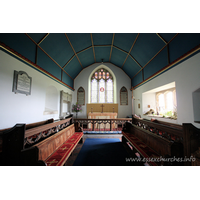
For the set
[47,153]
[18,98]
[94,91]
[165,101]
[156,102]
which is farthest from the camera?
[94,91]

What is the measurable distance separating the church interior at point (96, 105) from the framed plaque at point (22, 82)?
3 centimetres

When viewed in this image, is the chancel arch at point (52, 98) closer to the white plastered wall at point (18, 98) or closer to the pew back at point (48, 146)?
the white plastered wall at point (18, 98)

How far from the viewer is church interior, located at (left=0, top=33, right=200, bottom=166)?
5.20ft

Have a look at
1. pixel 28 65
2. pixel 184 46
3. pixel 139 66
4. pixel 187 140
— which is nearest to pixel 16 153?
pixel 187 140

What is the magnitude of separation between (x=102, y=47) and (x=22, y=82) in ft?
17.8

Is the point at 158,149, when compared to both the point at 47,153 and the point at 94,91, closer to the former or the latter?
the point at 47,153

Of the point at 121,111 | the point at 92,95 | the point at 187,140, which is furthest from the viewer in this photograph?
the point at 92,95

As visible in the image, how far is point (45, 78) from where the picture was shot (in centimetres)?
461

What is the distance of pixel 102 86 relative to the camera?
9.02 metres

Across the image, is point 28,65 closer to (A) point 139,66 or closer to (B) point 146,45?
(B) point 146,45

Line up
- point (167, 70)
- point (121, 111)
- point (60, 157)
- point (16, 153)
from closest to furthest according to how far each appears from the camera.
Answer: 1. point (16, 153)
2. point (60, 157)
3. point (167, 70)
4. point (121, 111)

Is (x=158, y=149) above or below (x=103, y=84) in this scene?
below

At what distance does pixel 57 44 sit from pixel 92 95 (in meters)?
4.94

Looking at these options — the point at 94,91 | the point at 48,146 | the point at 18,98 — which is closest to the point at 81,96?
the point at 94,91
